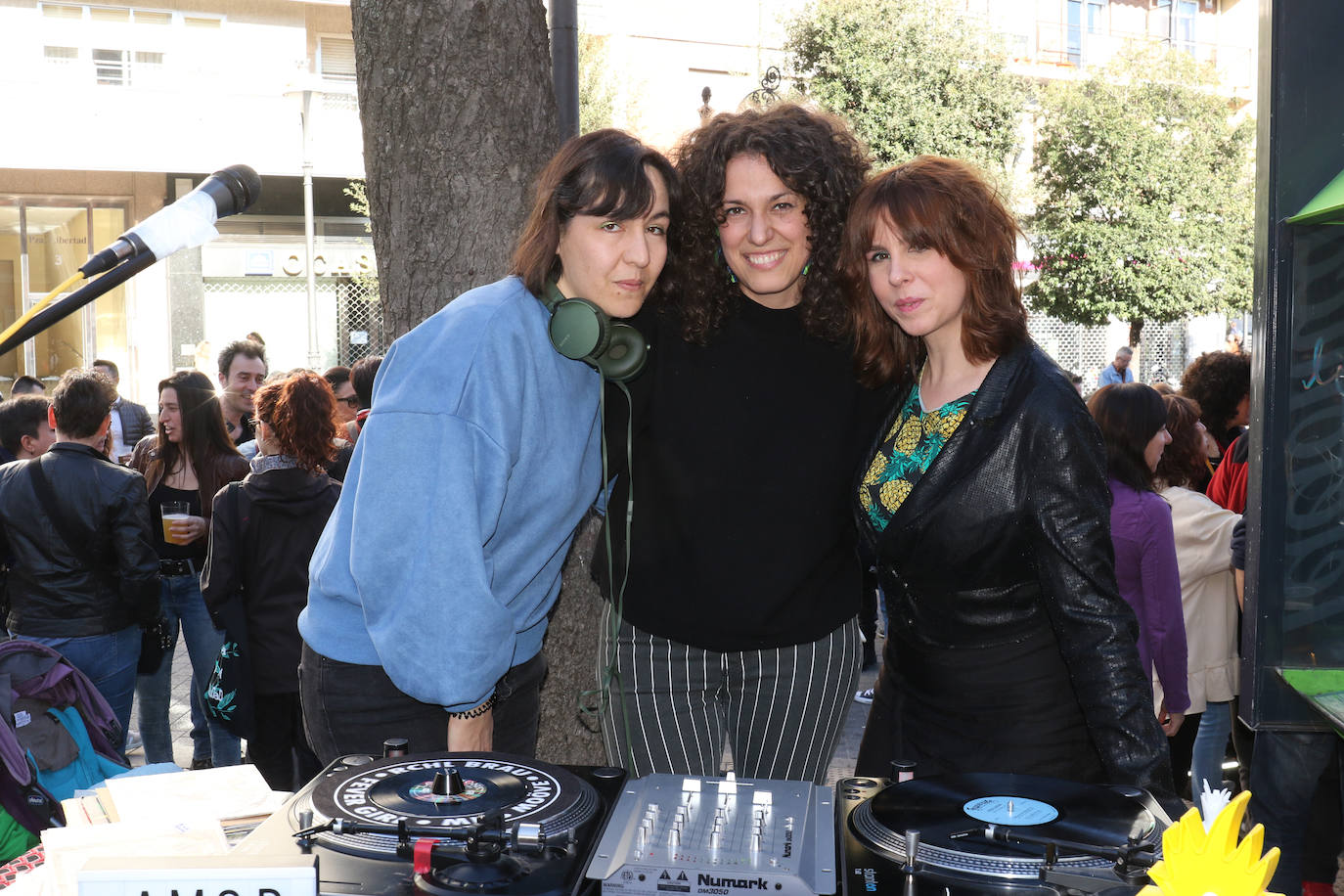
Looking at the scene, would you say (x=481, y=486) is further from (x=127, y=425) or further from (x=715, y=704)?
(x=127, y=425)

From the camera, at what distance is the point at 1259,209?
2.90 m

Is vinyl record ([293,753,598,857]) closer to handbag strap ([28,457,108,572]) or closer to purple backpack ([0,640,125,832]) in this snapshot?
purple backpack ([0,640,125,832])

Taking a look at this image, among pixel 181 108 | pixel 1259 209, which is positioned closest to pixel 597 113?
pixel 181 108

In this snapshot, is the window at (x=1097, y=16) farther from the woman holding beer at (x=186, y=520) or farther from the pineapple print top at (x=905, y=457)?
the pineapple print top at (x=905, y=457)

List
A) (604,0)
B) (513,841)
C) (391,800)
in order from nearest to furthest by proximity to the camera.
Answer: (513,841) < (391,800) < (604,0)

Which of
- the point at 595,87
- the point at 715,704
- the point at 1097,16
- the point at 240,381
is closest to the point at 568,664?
the point at 715,704

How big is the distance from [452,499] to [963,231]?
3.53ft

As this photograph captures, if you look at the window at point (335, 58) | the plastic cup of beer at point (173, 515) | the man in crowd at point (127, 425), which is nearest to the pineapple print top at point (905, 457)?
the plastic cup of beer at point (173, 515)

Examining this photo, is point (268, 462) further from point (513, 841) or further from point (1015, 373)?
point (513, 841)

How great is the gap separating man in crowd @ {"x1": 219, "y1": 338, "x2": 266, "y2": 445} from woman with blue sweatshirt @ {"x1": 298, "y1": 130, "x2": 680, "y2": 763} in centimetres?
496

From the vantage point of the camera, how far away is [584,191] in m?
2.07

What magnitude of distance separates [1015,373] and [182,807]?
1.55 m

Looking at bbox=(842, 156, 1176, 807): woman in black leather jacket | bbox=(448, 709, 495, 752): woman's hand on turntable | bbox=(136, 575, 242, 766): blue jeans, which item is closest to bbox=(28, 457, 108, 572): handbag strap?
bbox=(136, 575, 242, 766): blue jeans

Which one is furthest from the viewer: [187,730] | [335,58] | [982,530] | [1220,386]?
[335,58]
